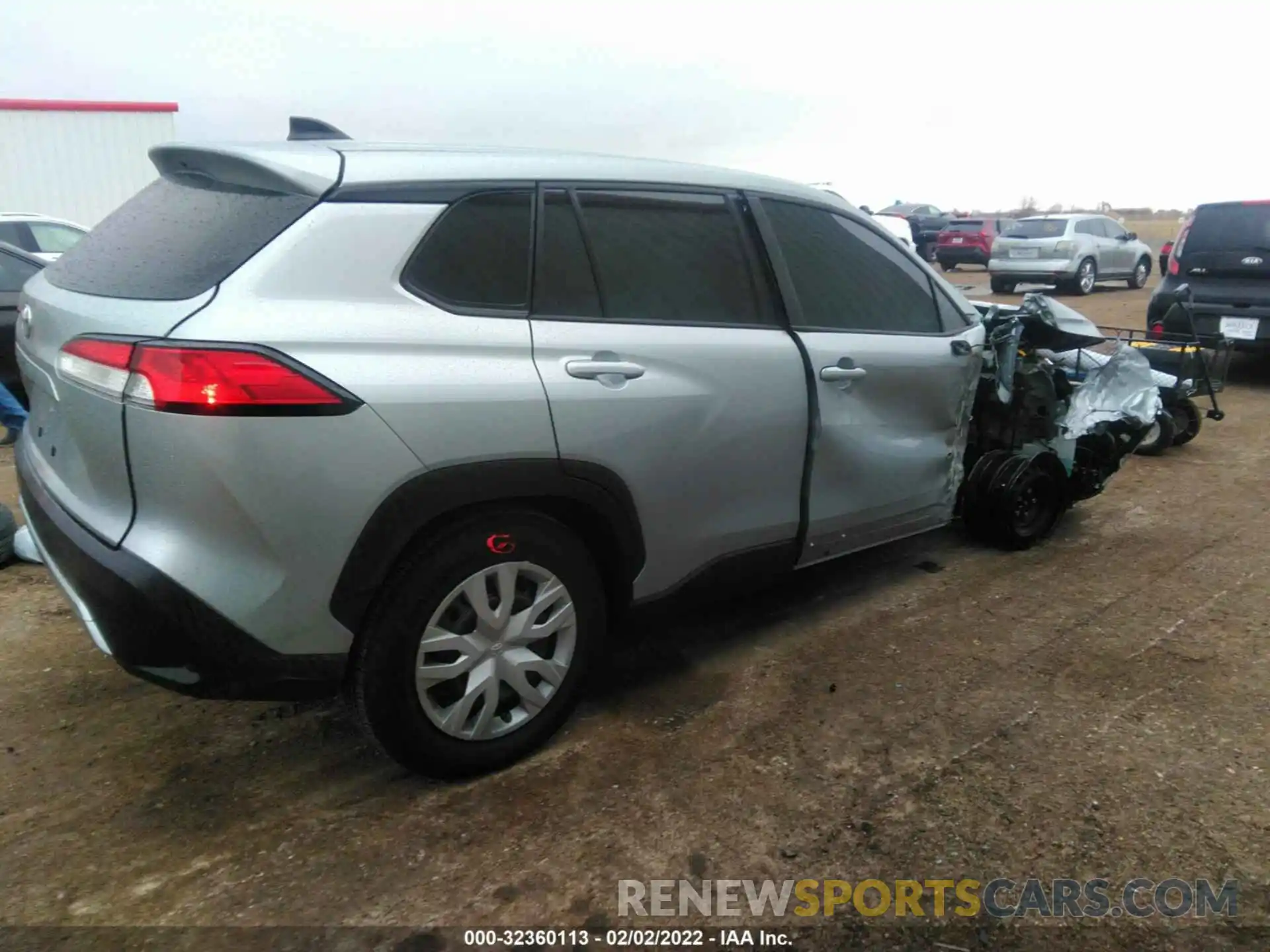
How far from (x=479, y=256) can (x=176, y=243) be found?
2.51 feet

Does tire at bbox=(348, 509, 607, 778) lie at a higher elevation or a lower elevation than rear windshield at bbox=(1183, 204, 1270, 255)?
lower

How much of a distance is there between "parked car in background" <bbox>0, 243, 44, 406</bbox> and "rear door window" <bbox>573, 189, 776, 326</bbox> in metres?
5.60

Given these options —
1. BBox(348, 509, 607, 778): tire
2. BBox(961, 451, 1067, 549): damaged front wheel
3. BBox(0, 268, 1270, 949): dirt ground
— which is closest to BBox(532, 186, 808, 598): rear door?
BBox(348, 509, 607, 778): tire

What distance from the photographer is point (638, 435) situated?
8.91ft

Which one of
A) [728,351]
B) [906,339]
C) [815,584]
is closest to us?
[728,351]

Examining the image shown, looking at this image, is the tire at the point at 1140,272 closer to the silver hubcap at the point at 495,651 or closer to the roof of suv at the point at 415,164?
the roof of suv at the point at 415,164

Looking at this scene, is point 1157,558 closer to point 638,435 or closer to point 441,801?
point 638,435

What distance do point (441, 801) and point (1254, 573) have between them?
12.0ft

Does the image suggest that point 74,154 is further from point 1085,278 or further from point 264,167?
point 1085,278

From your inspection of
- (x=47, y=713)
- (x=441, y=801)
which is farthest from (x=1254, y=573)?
(x=47, y=713)

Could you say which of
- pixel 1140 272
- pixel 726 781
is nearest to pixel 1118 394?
pixel 726 781

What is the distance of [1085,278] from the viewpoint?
17109 millimetres

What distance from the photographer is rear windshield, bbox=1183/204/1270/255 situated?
8.23 metres

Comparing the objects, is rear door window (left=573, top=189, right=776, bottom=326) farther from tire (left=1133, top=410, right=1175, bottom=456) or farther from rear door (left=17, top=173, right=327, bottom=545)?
tire (left=1133, top=410, right=1175, bottom=456)
